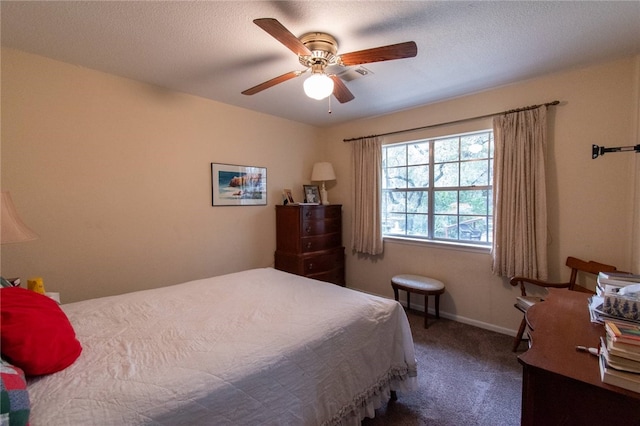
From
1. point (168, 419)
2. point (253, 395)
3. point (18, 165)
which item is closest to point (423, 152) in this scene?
point (253, 395)

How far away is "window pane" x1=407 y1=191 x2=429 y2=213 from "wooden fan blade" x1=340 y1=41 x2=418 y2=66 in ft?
6.92

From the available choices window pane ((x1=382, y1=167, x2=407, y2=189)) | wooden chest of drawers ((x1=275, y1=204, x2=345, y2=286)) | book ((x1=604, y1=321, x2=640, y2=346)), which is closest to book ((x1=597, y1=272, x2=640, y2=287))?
book ((x1=604, y1=321, x2=640, y2=346))

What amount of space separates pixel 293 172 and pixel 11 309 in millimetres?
3187

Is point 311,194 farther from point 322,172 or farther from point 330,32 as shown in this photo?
point 330,32

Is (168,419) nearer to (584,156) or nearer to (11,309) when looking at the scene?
(11,309)

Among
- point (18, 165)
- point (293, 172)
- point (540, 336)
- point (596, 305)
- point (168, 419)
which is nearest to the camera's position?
point (168, 419)

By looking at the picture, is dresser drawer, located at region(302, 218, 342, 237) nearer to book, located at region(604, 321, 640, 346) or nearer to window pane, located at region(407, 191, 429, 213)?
window pane, located at region(407, 191, 429, 213)

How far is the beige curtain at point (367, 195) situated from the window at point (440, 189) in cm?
19

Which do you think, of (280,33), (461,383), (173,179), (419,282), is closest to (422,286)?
(419,282)

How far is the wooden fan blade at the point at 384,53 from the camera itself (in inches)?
59.8

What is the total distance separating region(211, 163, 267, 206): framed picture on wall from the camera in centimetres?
315

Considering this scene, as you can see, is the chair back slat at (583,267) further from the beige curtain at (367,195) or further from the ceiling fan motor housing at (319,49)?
the ceiling fan motor housing at (319,49)

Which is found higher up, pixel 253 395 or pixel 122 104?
pixel 122 104

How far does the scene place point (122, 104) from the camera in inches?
98.2
